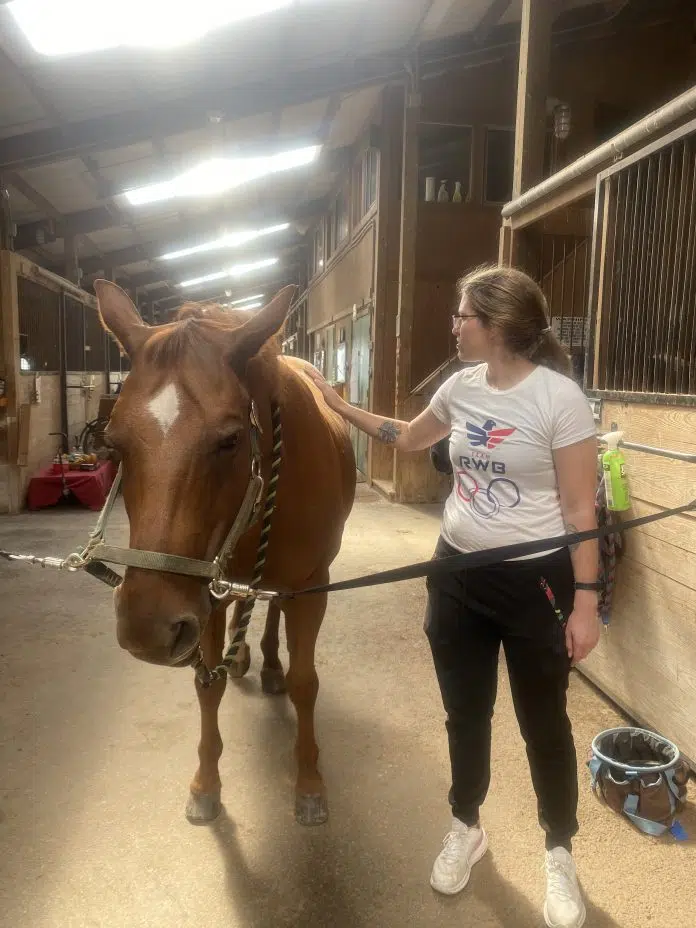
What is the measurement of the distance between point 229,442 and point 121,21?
4.55 m

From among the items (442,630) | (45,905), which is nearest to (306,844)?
(45,905)

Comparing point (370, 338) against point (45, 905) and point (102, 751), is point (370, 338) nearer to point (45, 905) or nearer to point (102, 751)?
point (102, 751)

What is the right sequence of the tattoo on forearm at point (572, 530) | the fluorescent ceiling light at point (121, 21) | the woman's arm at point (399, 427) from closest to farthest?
the tattoo on forearm at point (572, 530), the woman's arm at point (399, 427), the fluorescent ceiling light at point (121, 21)

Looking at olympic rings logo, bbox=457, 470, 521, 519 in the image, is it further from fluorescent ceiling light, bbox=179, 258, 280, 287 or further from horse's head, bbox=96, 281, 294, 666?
fluorescent ceiling light, bbox=179, 258, 280, 287

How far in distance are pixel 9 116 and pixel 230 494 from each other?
5.74 m

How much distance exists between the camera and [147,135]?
569cm

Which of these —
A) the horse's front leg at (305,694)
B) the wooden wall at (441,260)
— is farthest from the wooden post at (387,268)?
the horse's front leg at (305,694)

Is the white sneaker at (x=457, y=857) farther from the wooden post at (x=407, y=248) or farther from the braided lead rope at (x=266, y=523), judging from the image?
the wooden post at (x=407, y=248)

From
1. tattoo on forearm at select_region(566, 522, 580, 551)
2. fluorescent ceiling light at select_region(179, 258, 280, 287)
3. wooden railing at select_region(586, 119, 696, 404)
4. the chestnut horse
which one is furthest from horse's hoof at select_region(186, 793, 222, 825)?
fluorescent ceiling light at select_region(179, 258, 280, 287)

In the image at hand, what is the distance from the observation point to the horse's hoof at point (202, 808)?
1899 millimetres

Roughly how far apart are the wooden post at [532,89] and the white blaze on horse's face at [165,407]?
2.83m

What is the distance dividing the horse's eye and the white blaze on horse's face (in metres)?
0.10

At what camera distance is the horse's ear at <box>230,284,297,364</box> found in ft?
4.46

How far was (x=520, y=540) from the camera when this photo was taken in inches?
57.7
